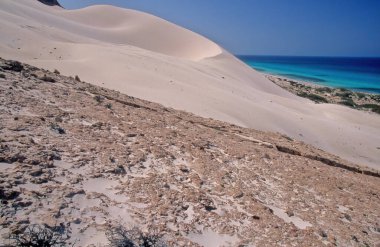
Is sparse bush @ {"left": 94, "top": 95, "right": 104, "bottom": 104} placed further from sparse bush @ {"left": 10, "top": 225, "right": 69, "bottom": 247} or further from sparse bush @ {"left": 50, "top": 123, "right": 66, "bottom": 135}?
sparse bush @ {"left": 10, "top": 225, "right": 69, "bottom": 247}

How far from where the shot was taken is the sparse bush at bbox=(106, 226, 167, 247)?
2845mm

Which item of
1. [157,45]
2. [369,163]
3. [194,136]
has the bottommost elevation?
[369,163]

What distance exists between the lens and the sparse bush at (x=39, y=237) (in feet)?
8.10

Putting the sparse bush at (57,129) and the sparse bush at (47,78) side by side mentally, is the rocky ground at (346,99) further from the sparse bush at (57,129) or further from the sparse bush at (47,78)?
the sparse bush at (57,129)

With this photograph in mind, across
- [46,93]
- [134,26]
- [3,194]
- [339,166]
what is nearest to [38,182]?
[3,194]

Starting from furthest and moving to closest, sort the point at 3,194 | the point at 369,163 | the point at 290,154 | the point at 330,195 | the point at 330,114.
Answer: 1. the point at 330,114
2. the point at 369,163
3. the point at 290,154
4. the point at 330,195
5. the point at 3,194

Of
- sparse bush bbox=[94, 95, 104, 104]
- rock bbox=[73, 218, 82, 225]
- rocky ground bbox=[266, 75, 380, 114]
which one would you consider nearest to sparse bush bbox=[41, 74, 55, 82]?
sparse bush bbox=[94, 95, 104, 104]

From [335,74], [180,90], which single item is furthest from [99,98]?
[335,74]

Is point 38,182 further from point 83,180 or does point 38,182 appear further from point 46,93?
point 46,93

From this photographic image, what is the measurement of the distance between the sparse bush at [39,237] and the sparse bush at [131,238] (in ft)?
1.24

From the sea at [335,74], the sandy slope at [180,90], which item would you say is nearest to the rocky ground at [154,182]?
the sandy slope at [180,90]

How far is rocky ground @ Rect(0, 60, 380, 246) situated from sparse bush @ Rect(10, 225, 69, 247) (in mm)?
64

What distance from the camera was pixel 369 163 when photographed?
35.3 ft

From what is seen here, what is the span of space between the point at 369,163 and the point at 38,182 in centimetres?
1031
